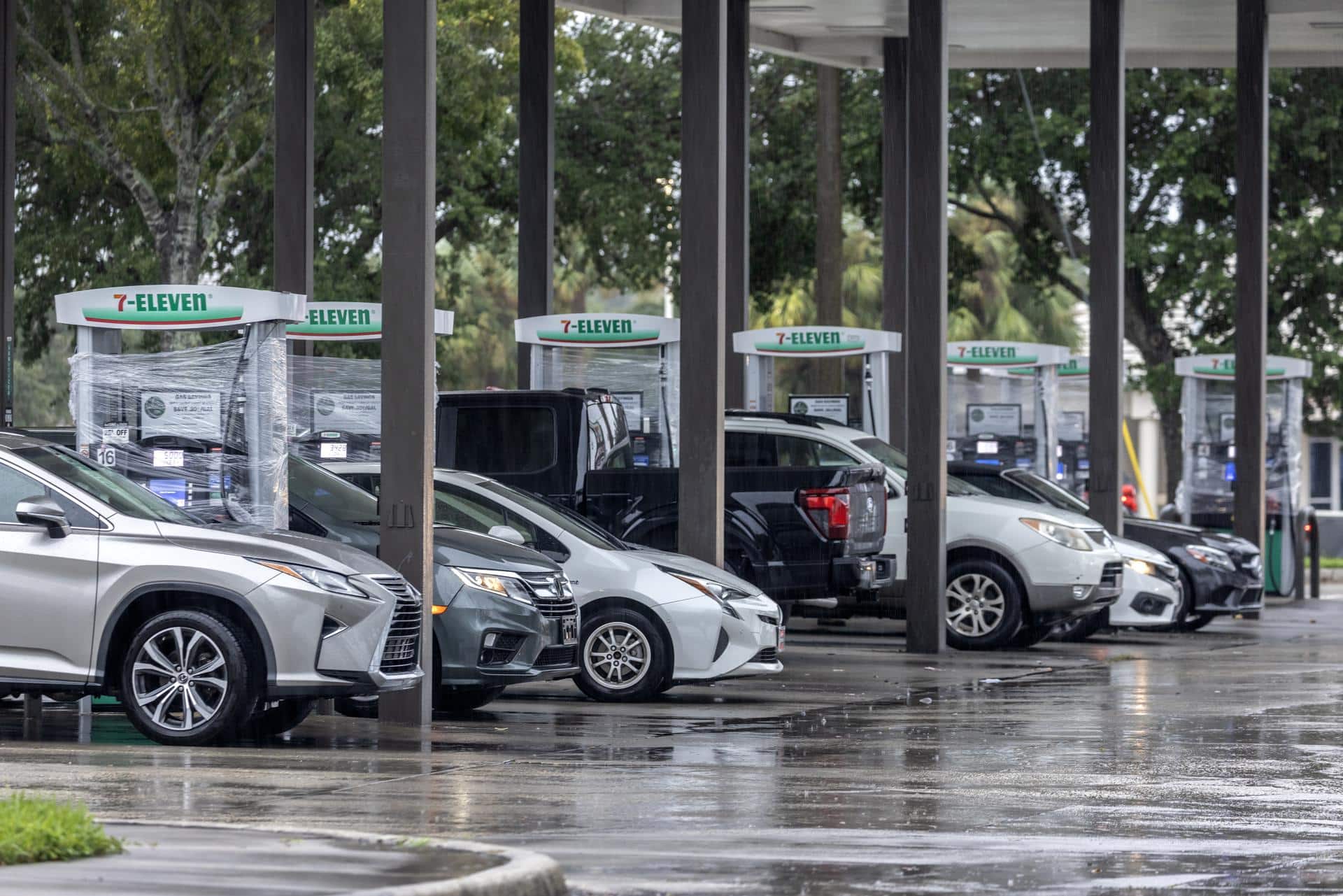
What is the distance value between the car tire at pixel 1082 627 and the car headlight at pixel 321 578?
387 inches

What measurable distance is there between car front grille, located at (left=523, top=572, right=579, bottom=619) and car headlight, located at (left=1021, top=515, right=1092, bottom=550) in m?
6.87

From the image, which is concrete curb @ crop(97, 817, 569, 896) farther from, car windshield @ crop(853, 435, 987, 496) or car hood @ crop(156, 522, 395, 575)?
car windshield @ crop(853, 435, 987, 496)

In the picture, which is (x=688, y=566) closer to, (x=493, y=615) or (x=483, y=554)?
(x=483, y=554)

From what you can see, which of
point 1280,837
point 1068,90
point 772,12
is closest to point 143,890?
point 1280,837

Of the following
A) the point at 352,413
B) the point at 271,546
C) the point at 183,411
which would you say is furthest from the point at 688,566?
the point at 352,413

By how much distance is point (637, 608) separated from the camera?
13859 millimetres

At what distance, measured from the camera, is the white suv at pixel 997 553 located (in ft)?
61.3

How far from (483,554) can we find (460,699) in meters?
1.19

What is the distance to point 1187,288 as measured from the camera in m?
35.3

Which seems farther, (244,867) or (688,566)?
(688,566)

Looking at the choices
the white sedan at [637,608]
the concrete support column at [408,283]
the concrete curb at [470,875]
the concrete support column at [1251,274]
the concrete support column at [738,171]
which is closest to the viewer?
the concrete curb at [470,875]

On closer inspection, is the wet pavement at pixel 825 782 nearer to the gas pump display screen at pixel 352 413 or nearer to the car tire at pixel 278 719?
the car tire at pixel 278 719

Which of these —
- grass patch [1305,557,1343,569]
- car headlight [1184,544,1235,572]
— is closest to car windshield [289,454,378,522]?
car headlight [1184,544,1235,572]

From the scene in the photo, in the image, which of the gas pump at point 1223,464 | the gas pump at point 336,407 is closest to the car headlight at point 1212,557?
the gas pump at point 1223,464
